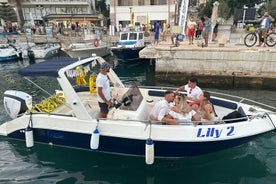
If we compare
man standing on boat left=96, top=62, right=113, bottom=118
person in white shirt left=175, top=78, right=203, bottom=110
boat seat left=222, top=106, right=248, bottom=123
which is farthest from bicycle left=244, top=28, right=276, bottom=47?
man standing on boat left=96, top=62, right=113, bottom=118

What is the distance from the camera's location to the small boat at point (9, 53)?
77.6 ft

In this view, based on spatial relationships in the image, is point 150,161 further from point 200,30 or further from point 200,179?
point 200,30

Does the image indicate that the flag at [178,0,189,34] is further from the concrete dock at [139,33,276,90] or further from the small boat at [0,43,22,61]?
the small boat at [0,43,22,61]

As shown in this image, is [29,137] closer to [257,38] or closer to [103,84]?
A: [103,84]

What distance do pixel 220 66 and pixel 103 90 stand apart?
8.62 meters

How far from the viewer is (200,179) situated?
586 cm

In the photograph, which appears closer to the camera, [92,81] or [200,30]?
[92,81]

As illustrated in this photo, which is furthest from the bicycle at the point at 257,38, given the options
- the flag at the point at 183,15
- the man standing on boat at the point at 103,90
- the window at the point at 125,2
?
the window at the point at 125,2

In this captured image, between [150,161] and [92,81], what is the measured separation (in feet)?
11.9

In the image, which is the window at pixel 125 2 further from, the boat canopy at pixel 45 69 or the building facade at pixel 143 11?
the boat canopy at pixel 45 69

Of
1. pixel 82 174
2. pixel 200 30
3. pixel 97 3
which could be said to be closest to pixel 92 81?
pixel 82 174

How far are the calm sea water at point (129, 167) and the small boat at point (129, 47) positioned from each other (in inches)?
527

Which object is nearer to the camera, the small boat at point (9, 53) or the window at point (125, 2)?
the small boat at point (9, 53)

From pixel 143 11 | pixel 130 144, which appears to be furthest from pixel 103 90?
pixel 143 11
